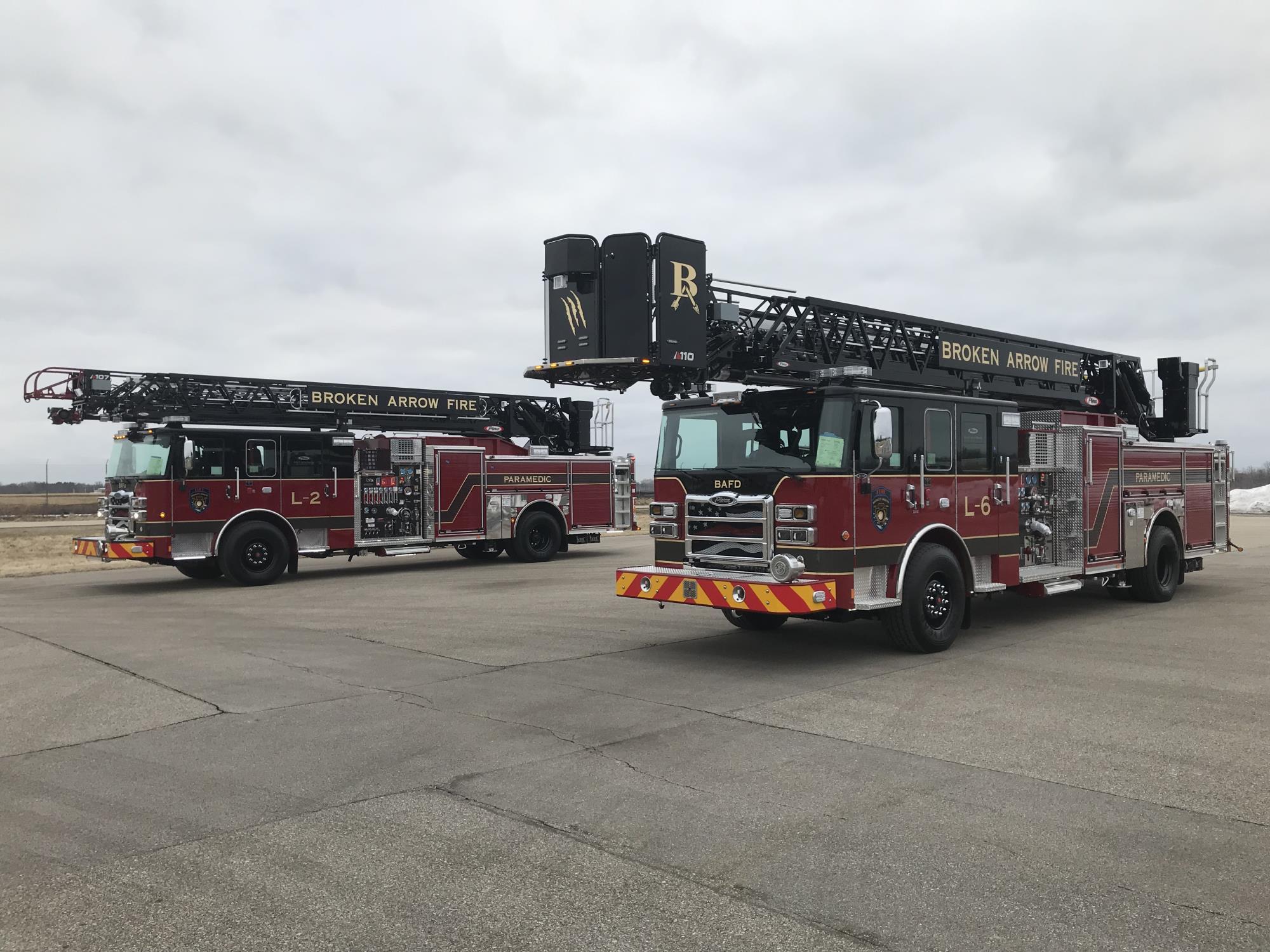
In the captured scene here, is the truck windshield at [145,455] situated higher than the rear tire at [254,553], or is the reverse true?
the truck windshield at [145,455]

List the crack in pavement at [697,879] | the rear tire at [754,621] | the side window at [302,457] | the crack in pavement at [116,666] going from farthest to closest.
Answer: the side window at [302,457] < the rear tire at [754,621] < the crack in pavement at [116,666] < the crack in pavement at [697,879]

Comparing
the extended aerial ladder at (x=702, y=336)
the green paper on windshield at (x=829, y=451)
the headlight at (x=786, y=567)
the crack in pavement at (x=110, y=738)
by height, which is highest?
the extended aerial ladder at (x=702, y=336)

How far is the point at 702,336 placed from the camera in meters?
9.23

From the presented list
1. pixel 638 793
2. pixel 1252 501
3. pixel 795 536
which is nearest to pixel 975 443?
pixel 795 536

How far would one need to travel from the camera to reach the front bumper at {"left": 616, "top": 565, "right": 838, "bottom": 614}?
8.12 m

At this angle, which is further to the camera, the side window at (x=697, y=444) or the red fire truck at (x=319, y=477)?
the red fire truck at (x=319, y=477)

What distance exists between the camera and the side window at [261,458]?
16500 mm

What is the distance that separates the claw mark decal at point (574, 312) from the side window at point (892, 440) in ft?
8.85

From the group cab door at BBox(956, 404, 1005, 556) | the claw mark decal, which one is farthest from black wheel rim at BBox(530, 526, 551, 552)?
cab door at BBox(956, 404, 1005, 556)

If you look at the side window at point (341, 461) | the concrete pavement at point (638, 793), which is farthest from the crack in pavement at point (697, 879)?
the side window at point (341, 461)

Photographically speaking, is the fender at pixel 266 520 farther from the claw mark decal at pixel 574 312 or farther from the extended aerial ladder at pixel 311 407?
the claw mark decal at pixel 574 312

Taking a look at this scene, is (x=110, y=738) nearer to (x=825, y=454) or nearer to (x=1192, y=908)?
(x=825, y=454)

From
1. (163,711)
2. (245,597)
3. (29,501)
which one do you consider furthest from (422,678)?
(29,501)

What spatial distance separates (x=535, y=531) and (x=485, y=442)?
2.15m
